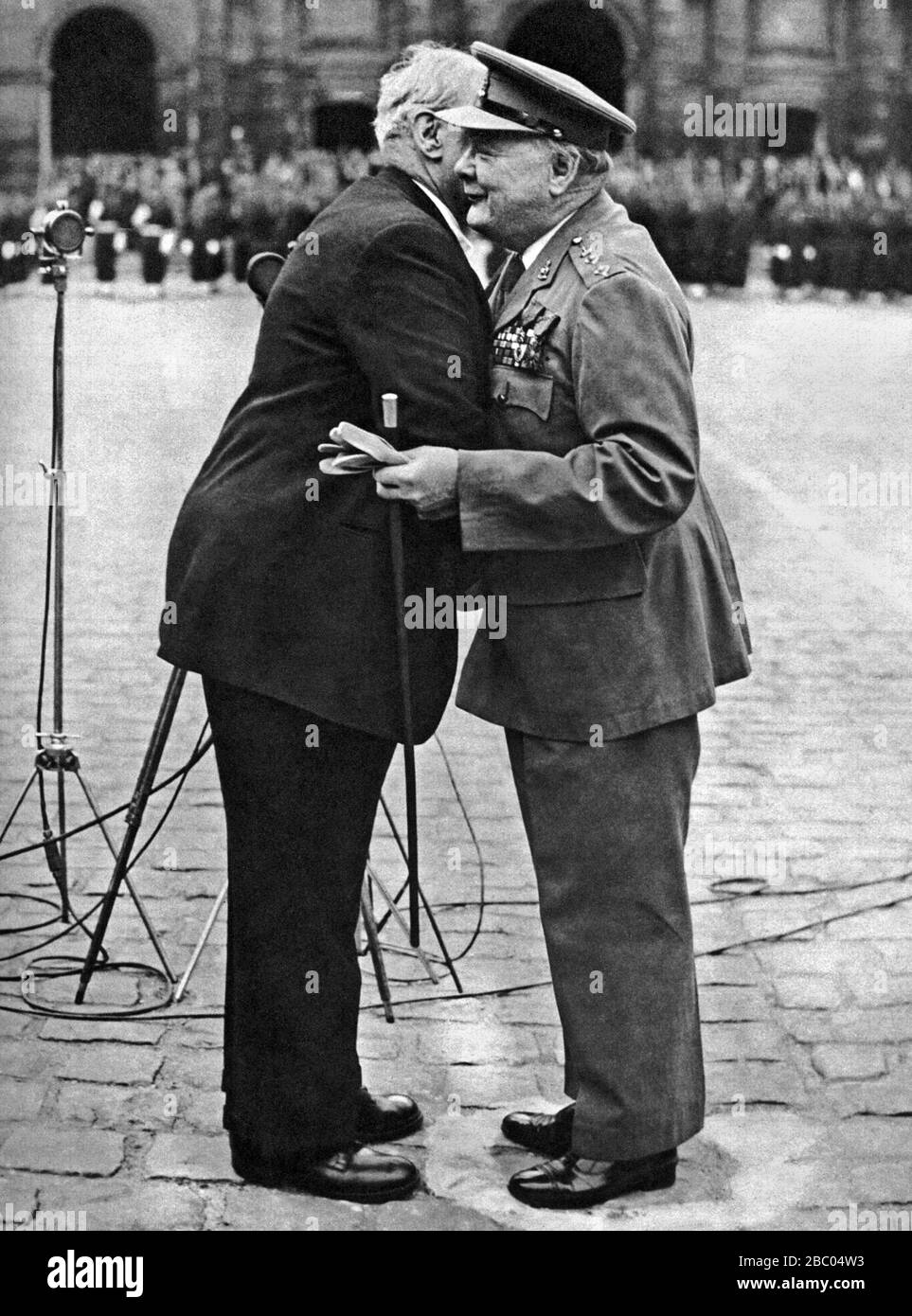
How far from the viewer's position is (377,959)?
4.75 m

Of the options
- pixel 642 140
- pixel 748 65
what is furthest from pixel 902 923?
pixel 748 65

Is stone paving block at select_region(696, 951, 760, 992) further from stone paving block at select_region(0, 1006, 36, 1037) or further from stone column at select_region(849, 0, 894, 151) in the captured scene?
stone column at select_region(849, 0, 894, 151)

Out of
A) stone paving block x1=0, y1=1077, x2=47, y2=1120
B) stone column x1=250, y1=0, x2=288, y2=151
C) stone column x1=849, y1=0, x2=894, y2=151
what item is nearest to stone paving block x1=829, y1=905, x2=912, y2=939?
stone paving block x1=0, y1=1077, x2=47, y2=1120

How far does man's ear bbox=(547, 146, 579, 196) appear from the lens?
12.1 feet

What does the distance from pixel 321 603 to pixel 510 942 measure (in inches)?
73.2

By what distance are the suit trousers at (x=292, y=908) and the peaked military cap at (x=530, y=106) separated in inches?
41.6

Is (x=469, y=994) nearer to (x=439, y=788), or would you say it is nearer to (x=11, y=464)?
(x=439, y=788)

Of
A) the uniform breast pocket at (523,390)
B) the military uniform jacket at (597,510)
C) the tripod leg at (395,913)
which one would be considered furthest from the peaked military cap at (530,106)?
the tripod leg at (395,913)

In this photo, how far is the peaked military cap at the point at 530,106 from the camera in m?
3.60

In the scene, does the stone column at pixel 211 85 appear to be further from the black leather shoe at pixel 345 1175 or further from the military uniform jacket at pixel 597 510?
the black leather shoe at pixel 345 1175

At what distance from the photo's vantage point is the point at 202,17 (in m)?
41.9

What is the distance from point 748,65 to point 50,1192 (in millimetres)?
42308

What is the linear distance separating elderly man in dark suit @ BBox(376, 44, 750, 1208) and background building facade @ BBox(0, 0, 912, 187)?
36617 millimetres

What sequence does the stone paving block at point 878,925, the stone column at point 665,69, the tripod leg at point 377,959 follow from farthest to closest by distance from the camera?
the stone column at point 665,69, the stone paving block at point 878,925, the tripod leg at point 377,959
